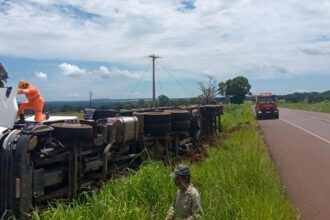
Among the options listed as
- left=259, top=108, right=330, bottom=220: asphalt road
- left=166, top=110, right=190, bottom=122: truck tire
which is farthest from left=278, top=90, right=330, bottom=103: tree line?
left=166, top=110, right=190, bottom=122: truck tire

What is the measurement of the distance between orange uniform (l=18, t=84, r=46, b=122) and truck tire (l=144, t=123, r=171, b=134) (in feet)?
10.7

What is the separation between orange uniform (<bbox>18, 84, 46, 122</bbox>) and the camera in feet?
32.0

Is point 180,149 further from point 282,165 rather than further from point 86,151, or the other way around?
point 86,151

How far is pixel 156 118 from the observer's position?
12.9 meters

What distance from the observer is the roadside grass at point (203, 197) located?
6.75 m

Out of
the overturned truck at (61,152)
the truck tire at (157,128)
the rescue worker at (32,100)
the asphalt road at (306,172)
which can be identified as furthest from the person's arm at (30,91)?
the asphalt road at (306,172)

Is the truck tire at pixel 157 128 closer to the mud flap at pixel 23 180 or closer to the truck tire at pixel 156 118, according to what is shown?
the truck tire at pixel 156 118

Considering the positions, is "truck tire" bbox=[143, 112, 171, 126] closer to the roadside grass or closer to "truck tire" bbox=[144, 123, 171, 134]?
"truck tire" bbox=[144, 123, 171, 134]

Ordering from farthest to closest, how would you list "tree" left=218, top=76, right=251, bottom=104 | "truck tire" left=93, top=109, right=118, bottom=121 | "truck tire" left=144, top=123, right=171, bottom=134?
"tree" left=218, top=76, right=251, bottom=104 → "truck tire" left=144, top=123, right=171, bottom=134 → "truck tire" left=93, top=109, right=118, bottom=121

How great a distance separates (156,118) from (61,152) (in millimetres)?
4760

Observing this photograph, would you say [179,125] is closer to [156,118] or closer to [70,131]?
[156,118]

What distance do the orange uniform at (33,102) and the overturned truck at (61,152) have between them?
1.17ft

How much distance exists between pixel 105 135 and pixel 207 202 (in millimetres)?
2651

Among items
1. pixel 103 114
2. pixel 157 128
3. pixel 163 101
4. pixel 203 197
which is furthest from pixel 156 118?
pixel 163 101
